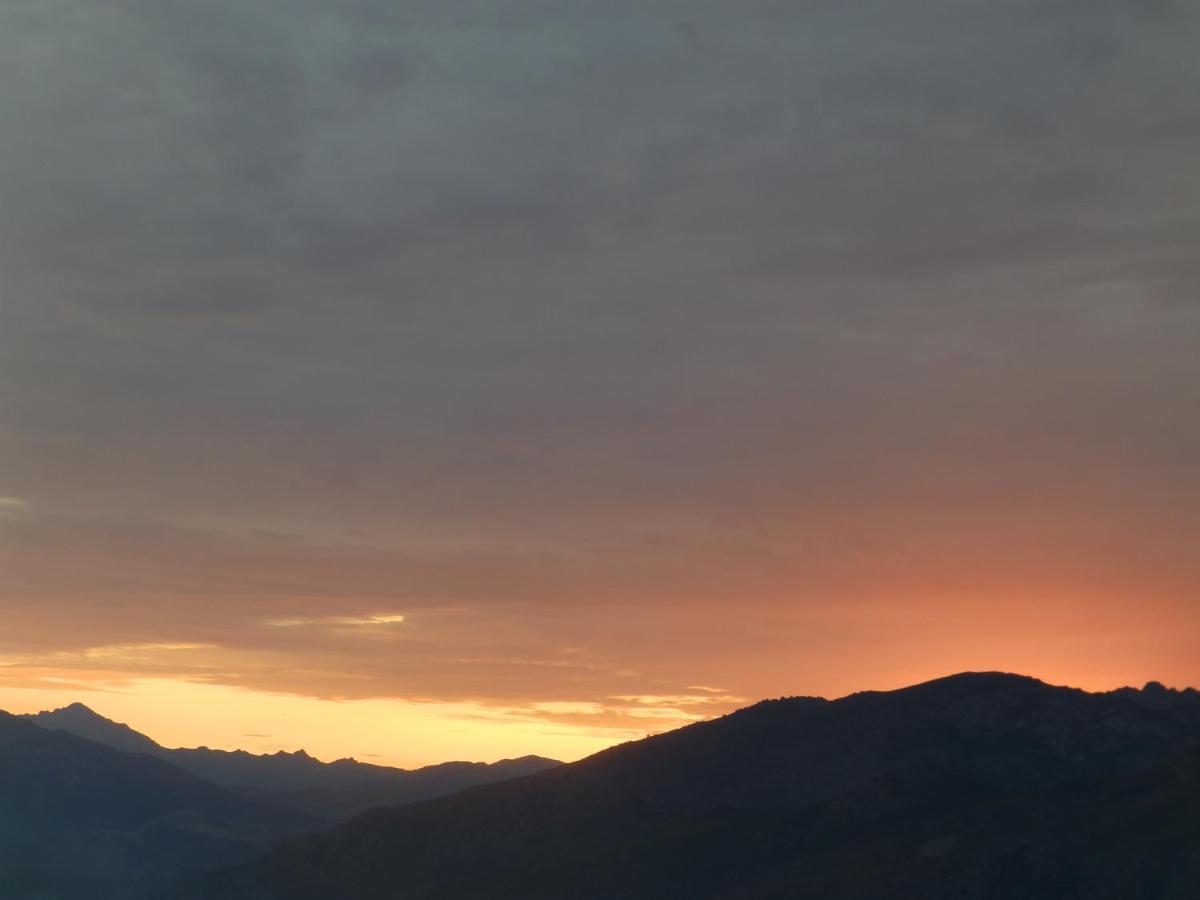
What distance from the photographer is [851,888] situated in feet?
589

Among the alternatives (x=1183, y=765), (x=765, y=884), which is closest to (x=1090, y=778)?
(x=1183, y=765)

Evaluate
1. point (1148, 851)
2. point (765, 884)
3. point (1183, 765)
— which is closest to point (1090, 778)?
point (1183, 765)

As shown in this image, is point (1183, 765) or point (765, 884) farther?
point (765, 884)

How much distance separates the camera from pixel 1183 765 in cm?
17662

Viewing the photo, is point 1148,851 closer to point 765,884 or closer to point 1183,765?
point 1183,765

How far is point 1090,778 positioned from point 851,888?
131ft

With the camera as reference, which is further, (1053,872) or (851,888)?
(851,888)

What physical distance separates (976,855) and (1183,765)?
1116 inches

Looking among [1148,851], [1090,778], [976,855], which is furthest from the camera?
[1090,778]

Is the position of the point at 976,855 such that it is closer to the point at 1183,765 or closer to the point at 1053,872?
the point at 1053,872

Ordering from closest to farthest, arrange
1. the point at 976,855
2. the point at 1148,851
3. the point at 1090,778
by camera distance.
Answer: the point at 1148,851, the point at 976,855, the point at 1090,778

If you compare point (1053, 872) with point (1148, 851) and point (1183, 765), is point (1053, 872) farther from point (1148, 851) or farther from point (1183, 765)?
point (1183, 765)

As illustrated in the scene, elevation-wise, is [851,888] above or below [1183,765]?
below

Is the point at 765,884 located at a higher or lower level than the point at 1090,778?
lower
